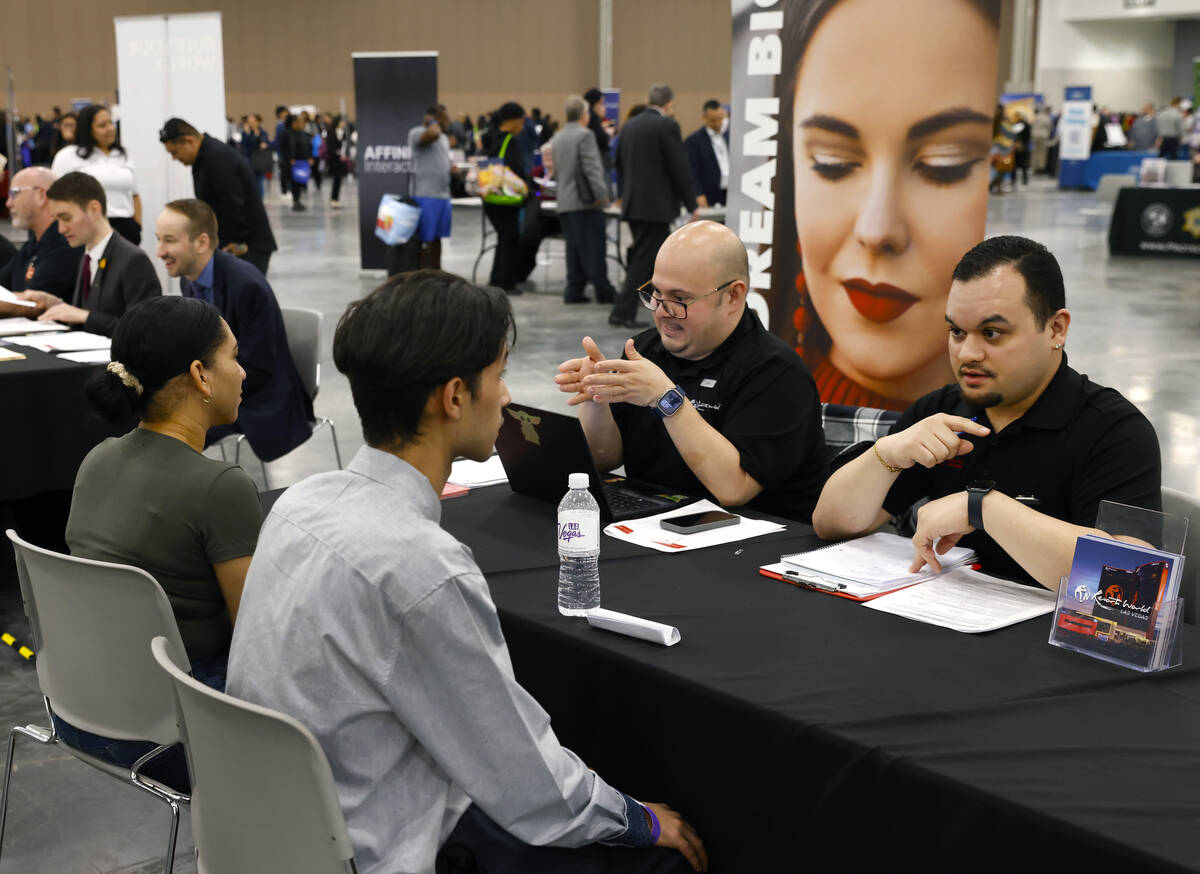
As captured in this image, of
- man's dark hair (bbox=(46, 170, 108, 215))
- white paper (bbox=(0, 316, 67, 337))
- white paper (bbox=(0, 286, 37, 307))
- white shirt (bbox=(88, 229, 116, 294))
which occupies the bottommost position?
white paper (bbox=(0, 316, 67, 337))

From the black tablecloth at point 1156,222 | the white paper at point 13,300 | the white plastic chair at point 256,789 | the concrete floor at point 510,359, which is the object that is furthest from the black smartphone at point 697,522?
the black tablecloth at point 1156,222

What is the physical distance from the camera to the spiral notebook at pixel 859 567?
1.82 m

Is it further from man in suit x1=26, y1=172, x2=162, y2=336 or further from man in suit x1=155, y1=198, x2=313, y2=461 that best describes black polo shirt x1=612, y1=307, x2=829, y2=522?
man in suit x1=26, y1=172, x2=162, y2=336

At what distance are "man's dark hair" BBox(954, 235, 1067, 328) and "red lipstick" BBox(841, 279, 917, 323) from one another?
208 cm

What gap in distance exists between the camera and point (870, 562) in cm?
194

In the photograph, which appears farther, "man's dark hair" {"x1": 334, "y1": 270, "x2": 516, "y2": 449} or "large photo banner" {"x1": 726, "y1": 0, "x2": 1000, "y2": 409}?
"large photo banner" {"x1": 726, "y1": 0, "x2": 1000, "y2": 409}

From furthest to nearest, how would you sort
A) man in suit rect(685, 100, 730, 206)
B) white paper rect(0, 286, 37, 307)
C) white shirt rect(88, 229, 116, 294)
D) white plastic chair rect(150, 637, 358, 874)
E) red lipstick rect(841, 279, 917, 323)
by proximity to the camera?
man in suit rect(685, 100, 730, 206), white paper rect(0, 286, 37, 307), white shirt rect(88, 229, 116, 294), red lipstick rect(841, 279, 917, 323), white plastic chair rect(150, 637, 358, 874)

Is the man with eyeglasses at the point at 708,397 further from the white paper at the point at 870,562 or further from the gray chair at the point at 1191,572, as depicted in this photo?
the gray chair at the point at 1191,572

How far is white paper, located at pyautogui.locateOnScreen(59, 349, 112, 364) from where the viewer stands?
373cm

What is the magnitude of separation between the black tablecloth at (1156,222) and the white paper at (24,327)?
10.8 meters

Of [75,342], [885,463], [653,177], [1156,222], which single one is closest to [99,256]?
[75,342]

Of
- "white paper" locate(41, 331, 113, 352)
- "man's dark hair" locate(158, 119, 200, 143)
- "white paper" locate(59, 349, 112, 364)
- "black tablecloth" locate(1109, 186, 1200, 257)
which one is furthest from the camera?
"black tablecloth" locate(1109, 186, 1200, 257)

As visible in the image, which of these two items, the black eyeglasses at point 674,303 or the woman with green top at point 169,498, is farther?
the black eyeglasses at point 674,303

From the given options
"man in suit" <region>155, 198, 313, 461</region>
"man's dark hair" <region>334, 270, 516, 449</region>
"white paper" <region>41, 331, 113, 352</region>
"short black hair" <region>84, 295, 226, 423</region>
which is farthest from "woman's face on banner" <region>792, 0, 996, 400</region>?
"man's dark hair" <region>334, 270, 516, 449</region>
